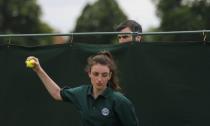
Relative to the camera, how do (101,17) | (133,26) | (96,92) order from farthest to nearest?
(101,17) → (133,26) → (96,92)

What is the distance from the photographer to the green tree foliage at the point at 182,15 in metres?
26.6

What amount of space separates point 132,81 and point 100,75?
112 centimetres

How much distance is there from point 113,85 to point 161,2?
25473 millimetres

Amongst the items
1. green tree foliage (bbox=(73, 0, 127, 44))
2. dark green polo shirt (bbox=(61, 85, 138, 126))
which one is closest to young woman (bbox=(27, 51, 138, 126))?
dark green polo shirt (bbox=(61, 85, 138, 126))

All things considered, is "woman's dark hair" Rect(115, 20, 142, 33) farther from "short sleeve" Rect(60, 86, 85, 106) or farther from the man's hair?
"short sleeve" Rect(60, 86, 85, 106)

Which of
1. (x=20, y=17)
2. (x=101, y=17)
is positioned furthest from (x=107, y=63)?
(x=20, y=17)

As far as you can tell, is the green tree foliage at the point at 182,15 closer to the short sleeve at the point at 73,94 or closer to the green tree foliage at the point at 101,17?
the green tree foliage at the point at 101,17

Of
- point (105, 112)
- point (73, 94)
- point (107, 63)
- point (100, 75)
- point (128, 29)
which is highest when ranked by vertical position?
point (128, 29)

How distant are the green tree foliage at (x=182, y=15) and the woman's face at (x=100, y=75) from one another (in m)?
18.9

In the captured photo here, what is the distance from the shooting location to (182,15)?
2922cm

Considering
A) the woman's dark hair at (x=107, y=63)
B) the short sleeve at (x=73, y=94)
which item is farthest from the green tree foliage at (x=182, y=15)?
the woman's dark hair at (x=107, y=63)

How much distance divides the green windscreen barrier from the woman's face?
104 centimetres

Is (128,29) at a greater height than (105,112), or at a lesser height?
greater

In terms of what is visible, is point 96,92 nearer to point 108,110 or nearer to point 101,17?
point 108,110
